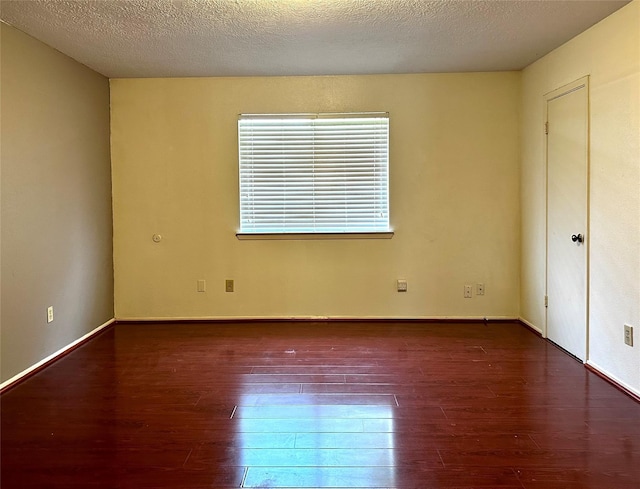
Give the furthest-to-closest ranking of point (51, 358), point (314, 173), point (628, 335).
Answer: point (314, 173) < point (51, 358) < point (628, 335)

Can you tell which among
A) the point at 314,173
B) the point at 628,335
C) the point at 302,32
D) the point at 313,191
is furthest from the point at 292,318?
the point at 628,335

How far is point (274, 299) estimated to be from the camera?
4473mm

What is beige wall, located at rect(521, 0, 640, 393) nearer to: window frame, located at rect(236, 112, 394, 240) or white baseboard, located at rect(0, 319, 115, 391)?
window frame, located at rect(236, 112, 394, 240)

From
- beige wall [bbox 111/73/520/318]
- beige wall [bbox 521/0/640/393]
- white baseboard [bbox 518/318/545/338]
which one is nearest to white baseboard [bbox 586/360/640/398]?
beige wall [bbox 521/0/640/393]

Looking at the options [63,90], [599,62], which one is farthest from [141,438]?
[599,62]

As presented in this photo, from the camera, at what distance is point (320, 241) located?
4414mm

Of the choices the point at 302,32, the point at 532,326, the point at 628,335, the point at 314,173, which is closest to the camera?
the point at 628,335

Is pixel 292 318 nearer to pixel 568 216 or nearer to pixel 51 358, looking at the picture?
pixel 51 358

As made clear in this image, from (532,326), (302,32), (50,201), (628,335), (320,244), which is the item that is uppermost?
(302,32)

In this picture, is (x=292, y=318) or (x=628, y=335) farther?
(x=292, y=318)

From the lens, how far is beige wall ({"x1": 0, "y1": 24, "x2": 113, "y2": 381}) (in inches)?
117

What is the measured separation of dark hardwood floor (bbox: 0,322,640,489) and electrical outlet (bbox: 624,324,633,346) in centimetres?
33

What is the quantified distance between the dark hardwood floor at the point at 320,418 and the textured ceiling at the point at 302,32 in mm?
2395

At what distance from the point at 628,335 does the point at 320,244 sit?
258 cm
